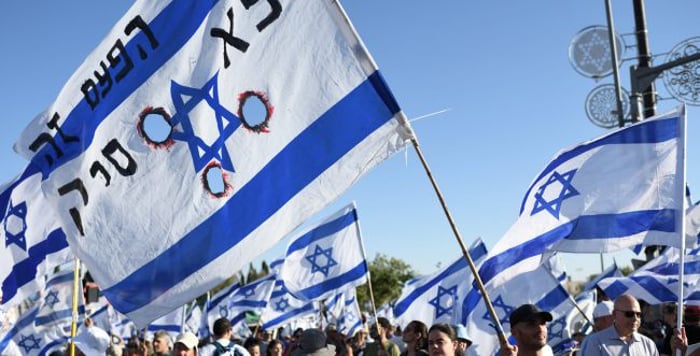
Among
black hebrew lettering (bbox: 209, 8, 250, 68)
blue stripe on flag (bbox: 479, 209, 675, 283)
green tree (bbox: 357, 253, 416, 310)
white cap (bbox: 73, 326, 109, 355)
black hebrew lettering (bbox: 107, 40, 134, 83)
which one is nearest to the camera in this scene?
black hebrew lettering (bbox: 209, 8, 250, 68)

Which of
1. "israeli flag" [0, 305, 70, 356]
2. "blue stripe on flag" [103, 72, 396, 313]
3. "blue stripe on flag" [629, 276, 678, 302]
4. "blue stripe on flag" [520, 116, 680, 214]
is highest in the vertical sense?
"blue stripe on flag" [103, 72, 396, 313]

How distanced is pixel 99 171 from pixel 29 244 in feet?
15.7

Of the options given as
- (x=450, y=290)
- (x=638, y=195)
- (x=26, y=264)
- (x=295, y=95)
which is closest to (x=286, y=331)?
(x=450, y=290)

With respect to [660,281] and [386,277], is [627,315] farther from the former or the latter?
[386,277]

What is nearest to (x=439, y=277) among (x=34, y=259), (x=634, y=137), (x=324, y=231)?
(x=324, y=231)

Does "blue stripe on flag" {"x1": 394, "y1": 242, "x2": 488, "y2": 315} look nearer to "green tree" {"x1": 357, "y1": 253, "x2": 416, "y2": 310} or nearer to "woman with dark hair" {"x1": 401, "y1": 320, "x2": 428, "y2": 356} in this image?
"woman with dark hair" {"x1": 401, "y1": 320, "x2": 428, "y2": 356}

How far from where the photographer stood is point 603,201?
7.37 meters

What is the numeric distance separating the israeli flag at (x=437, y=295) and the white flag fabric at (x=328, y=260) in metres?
0.94

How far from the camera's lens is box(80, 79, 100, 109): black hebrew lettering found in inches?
214

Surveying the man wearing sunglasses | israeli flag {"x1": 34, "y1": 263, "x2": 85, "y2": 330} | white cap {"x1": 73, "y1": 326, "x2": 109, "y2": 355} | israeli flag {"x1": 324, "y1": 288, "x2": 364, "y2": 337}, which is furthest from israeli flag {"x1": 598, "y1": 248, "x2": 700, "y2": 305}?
israeli flag {"x1": 324, "y1": 288, "x2": 364, "y2": 337}

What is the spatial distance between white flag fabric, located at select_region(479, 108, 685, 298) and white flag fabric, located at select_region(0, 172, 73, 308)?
16.7ft

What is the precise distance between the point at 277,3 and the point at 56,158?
73.6 inches

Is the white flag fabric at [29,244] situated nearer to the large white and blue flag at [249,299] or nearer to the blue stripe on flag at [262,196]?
the blue stripe on flag at [262,196]

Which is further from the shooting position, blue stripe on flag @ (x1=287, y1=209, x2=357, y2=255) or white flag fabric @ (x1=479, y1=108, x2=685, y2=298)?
blue stripe on flag @ (x1=287, y1=209, x2=357, y2=255)
